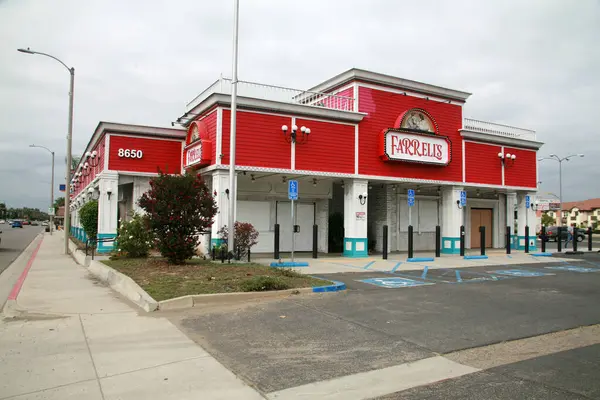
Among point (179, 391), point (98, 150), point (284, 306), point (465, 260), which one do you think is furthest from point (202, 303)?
point (98, 150)

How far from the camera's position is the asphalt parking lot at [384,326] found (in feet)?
17.3

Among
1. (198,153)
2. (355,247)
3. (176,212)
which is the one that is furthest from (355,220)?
(176,212)

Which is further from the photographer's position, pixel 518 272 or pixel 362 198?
pixel 362 198

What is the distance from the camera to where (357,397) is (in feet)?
14.9

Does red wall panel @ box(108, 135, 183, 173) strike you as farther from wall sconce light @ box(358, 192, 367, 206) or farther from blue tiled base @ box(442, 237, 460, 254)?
blue tiled base @ box(442, 237, 460, 254)

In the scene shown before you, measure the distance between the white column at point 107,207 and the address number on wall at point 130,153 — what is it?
1.00 m

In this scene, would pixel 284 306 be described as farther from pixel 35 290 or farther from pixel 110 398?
pixel 35 290

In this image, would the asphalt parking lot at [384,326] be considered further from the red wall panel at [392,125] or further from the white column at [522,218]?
the white column at [522,218]

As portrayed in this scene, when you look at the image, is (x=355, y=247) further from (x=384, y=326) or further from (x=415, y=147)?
(x=384, y=326)

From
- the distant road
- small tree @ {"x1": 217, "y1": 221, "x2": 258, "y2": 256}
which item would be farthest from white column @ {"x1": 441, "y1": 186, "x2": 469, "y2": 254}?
the distant road

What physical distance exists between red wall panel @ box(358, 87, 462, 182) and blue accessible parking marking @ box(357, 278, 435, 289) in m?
7.74

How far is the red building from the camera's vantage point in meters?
17.9

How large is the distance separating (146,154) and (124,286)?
12.7 m

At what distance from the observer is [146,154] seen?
22.1m
